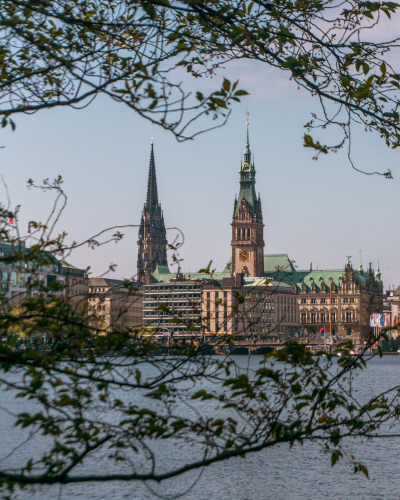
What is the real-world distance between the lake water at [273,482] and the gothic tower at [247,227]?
478ft

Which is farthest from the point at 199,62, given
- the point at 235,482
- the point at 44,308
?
the point at 235,482

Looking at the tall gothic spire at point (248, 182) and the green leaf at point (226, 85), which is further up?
the tall gothic spire at point (248, 182)

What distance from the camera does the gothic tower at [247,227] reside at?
6998 inches

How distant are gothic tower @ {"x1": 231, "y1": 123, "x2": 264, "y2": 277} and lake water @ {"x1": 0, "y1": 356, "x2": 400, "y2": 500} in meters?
146

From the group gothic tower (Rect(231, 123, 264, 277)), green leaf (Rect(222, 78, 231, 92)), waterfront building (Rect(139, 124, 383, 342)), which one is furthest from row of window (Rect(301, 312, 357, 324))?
green leaf (Rect(222, 78, 231, 92))

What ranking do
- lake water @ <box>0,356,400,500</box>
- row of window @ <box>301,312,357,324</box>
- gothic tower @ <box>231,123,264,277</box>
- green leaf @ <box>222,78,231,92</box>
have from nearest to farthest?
green leaf @ <box>222,78,231,92</box> → lake water @ <box>0,356,400,500</box> → gothic tower @ <box>231,123,264,277</box> → row of window @ <box>301,312,357,324</box>

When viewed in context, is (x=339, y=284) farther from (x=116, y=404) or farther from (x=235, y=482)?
(x=116, y=404)

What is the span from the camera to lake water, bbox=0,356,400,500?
23.3 m

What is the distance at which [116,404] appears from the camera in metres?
5.07

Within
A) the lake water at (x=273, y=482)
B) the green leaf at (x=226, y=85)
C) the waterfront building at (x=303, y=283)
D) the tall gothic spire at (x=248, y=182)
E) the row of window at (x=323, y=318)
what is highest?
the tall gothic spire at (x=248, y=182)

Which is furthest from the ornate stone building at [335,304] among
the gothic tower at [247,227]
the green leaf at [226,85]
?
the green leaf at [226,85]

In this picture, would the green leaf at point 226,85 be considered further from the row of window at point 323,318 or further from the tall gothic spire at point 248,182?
the row of window at point 323,318

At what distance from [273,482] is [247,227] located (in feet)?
510

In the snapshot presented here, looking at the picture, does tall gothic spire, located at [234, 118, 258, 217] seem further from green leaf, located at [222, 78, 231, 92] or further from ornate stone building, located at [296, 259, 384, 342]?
green leaf, located at [222, 78, 231, 92]
